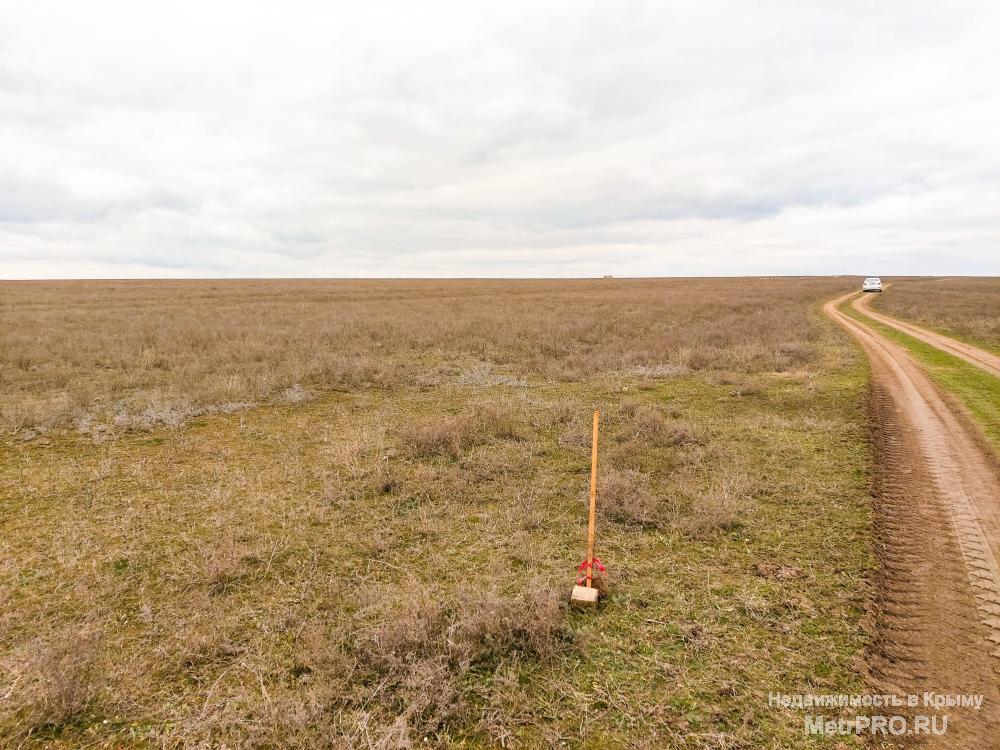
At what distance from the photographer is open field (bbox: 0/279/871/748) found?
3.83 meters

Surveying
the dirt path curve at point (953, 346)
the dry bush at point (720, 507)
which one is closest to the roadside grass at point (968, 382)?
the dirt path curve at point (953, 346)

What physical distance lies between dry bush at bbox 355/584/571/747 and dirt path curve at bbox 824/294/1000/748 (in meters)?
2.71

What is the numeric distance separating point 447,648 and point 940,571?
16.9ft

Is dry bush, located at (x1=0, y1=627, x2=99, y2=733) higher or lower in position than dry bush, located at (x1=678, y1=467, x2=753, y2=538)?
lower

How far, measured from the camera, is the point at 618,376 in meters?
15.8

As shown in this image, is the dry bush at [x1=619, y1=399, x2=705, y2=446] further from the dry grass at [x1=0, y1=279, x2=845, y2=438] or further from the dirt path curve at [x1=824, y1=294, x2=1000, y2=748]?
the dry grass at [x1=0, y1=279, x2=845, y2=438]

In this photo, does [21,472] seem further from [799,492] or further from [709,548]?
[799,492]

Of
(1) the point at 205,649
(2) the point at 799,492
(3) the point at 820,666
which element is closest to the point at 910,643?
(3) the point at 820,666

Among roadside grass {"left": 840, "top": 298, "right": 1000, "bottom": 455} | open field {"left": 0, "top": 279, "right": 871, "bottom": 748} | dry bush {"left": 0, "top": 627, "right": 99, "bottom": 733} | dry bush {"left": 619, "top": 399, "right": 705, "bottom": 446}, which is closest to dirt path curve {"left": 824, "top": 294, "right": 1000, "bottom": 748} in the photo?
open field {"left": 0, "top": 279, "right": 871, "bottom": 748}

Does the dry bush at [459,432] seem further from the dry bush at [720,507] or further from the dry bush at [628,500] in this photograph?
the dry bush at [720,507]

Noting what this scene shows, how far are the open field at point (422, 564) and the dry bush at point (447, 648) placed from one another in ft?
0.08

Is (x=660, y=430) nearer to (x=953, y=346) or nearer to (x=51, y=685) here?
(x=51, y=685)

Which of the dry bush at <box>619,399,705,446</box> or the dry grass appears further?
the dry grass

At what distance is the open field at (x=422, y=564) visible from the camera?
3830 mm
